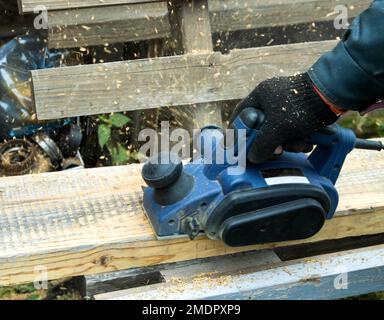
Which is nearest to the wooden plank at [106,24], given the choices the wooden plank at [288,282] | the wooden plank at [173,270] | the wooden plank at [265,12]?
the wooden plank at [265,12]

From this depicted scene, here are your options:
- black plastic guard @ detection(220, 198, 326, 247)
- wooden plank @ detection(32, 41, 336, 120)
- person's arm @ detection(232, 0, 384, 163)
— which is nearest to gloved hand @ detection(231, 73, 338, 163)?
person's arm @ detection(232, 0, 384, 163)

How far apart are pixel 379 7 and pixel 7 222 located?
1.35m

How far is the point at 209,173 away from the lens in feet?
6.84

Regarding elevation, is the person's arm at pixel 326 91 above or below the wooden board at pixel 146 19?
below

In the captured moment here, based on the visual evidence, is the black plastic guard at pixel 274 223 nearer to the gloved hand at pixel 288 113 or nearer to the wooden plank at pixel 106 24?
the gloved hand at pixel 288 113

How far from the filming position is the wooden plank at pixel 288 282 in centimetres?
203

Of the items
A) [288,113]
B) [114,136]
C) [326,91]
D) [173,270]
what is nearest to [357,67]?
[326,91]

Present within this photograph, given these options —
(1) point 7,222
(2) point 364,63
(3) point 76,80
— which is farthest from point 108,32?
(2) point 364,63

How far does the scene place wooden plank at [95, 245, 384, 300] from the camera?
6.64ft

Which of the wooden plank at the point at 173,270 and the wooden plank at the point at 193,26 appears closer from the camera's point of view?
the wooden plank at the point at 173,270

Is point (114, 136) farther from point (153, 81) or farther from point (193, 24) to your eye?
point (193, 24)

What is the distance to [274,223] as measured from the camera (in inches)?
80.1

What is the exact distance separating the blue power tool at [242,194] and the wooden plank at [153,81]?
127 centimetres
